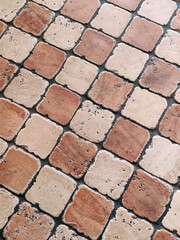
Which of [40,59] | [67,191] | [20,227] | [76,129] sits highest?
[40,59]

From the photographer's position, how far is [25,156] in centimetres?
122

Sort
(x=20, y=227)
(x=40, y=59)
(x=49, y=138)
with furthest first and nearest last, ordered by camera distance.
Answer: (x=40, y=59), (x=49, y=138), (x=20, y=227)

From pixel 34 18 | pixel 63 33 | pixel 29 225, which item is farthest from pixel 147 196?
pixel 34 18

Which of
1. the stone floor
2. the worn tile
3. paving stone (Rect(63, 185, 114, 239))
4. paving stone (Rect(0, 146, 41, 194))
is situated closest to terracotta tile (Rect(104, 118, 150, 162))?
the stone floor

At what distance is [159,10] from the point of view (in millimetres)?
1474

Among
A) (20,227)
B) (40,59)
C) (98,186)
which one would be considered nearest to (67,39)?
(40,59)

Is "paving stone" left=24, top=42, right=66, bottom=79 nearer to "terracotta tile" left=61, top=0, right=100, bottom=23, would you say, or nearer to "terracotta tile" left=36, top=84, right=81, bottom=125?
"terracotta tile" left=36, top=84, right=81, bottom=125

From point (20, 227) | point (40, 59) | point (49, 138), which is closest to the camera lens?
point (20, 227)

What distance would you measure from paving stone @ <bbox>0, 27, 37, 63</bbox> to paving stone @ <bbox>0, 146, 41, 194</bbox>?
44cm

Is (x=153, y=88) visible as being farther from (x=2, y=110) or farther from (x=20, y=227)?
(x=20, y=227)

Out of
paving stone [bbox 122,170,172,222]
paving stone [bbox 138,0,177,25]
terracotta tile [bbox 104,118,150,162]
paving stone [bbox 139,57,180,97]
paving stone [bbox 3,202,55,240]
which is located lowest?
paving stone [bbox 3,202,55,240]

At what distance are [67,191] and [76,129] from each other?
256mm

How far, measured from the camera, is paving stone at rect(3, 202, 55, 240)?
3.70 ft

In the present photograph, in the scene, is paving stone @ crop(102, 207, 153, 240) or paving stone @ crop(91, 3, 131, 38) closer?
paving stone @ crop(102, 207, 153, 240)
